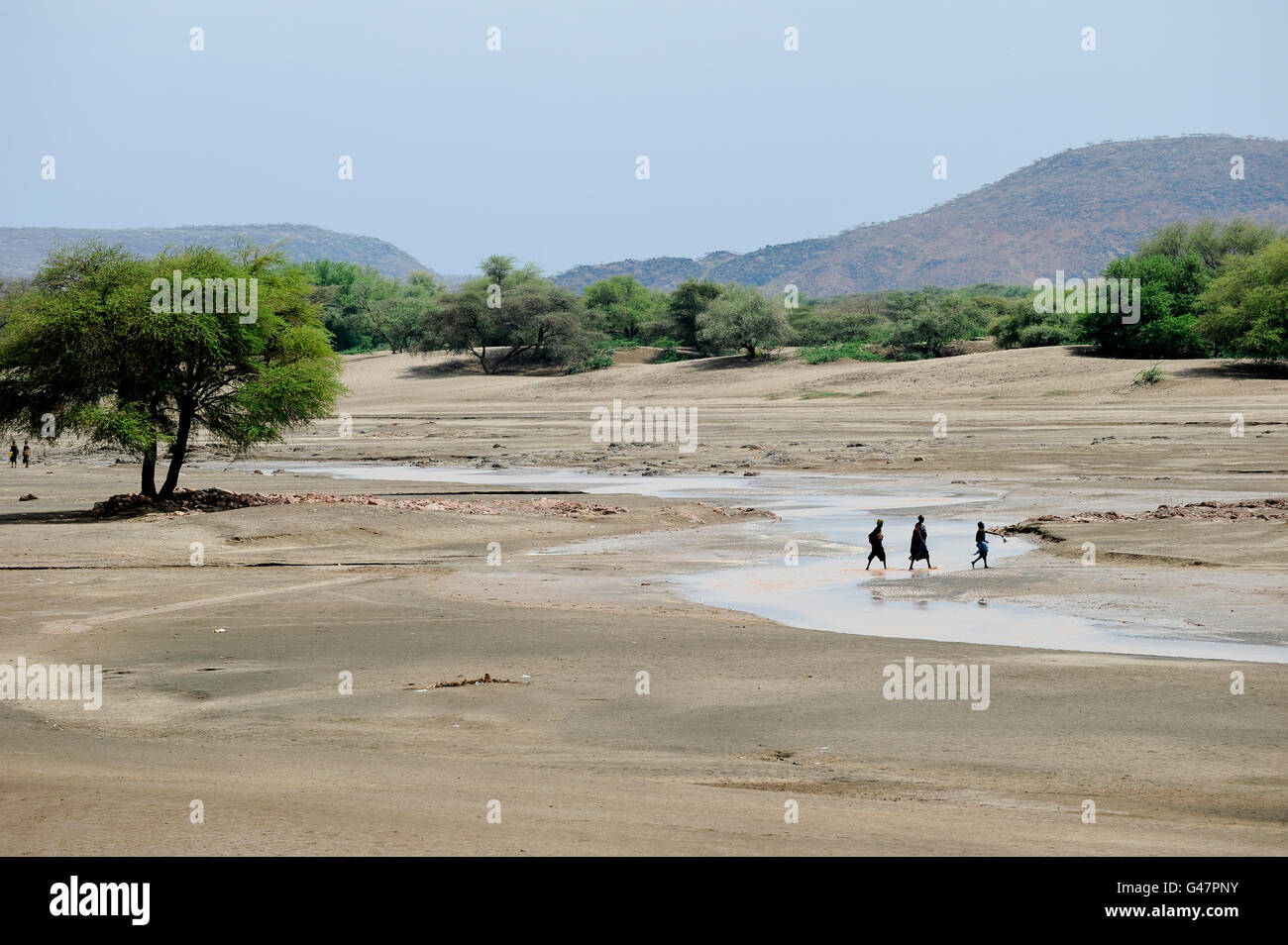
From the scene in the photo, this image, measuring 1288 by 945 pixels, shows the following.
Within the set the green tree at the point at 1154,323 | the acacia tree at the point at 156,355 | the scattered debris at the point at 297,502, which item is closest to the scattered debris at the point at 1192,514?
the scattered debris at the point at 297,502

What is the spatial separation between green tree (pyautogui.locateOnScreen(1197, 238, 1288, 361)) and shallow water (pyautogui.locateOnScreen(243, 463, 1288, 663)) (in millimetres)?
28323

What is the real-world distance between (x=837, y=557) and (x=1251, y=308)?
44943mm

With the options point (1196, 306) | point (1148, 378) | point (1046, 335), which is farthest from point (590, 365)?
point (1148, 378)

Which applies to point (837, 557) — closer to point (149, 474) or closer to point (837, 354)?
point (149, 474)

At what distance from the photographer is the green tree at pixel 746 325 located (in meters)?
89.4

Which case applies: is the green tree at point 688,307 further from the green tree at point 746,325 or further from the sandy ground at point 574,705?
the sandy ground at point 574,705

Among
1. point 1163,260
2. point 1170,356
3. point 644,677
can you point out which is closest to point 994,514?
point 644,677

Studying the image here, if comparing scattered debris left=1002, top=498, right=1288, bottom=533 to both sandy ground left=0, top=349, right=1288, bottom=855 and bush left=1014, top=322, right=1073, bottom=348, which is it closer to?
sandy ground left=0, top=349, right=1288, bottom=855

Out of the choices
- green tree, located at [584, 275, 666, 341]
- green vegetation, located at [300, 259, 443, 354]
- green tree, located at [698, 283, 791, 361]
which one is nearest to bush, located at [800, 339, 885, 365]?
green tree, located at [698, 283, 791, 361]

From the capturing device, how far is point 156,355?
1282 inches

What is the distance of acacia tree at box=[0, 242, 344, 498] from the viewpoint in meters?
31.4

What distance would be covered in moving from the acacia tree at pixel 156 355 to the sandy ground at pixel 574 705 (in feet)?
9.35
